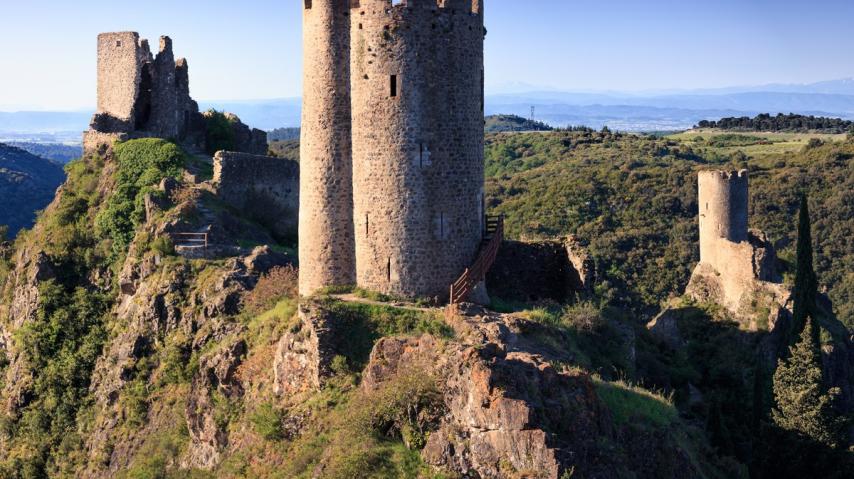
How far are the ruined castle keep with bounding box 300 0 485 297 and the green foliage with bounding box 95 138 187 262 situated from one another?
35.9 feet

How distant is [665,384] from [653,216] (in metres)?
41.9

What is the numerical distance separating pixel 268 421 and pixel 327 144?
19.0 ft

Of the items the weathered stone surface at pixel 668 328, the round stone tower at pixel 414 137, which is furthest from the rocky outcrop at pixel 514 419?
the weathered stone surface at pixel 668 328

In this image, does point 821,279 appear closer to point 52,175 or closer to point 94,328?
point 94,328

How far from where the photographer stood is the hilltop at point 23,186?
281 ft

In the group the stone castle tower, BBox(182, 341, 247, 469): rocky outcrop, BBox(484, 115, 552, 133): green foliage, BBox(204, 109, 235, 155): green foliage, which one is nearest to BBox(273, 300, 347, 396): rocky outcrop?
BBox(182, 341, 247, 469): rocky outcrop

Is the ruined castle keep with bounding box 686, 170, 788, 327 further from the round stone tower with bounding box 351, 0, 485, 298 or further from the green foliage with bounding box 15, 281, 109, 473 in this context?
the green foliage with bounding box 15, 281, 109, 473

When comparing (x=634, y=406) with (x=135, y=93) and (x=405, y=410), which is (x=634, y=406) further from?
(x=135, y=93)

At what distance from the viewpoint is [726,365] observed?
31.7 metres

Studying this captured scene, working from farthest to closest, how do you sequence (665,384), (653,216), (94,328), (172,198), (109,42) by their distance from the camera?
(653,216)
(109,42)
(172,198)
(94,328)
(665,384)

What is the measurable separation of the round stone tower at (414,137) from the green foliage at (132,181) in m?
11.8

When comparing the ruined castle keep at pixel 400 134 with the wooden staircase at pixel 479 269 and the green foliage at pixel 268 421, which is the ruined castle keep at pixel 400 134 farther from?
the green foliage at pixel 268 421

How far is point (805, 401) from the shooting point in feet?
80.2


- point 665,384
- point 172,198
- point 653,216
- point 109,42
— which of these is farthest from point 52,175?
point 665,384
